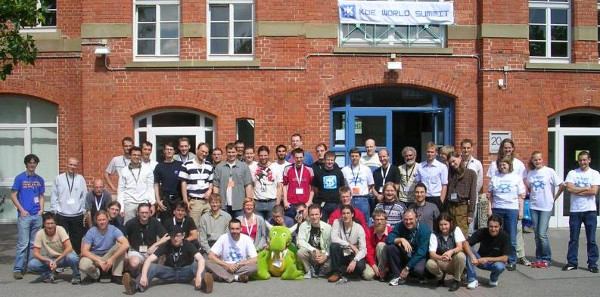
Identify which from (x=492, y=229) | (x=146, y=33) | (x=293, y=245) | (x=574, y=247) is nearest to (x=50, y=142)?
(x=146, y=33)

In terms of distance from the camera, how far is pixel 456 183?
10117 mm

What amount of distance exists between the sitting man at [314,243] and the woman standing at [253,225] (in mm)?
643

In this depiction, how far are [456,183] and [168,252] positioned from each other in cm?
471

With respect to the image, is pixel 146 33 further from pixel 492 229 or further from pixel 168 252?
pixel 492 229

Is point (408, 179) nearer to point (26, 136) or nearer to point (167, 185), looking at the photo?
point (167, 185)

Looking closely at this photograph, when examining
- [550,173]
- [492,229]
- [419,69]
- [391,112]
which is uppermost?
[419,69]

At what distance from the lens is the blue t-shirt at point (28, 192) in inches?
403

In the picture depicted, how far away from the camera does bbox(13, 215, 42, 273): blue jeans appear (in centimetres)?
993

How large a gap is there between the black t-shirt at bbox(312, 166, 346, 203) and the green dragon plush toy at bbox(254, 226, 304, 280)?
1.13 metres

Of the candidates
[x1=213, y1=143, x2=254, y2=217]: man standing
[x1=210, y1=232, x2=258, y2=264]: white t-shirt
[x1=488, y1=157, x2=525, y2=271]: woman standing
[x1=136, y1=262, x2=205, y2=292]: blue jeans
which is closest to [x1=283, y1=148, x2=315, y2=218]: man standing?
[x1=213, y1=143, x2=254, y2=217]: man standing

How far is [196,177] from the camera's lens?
34.6 ft

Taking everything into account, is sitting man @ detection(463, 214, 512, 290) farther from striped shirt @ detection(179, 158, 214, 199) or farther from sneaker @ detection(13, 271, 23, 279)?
sneaker @ detection(13, 271, 23, 279)

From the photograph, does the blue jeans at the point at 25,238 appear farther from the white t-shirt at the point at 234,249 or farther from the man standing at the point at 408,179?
the man standing at the point at 408,179

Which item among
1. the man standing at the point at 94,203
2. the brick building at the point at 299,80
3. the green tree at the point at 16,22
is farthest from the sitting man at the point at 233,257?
the green tree at the point at 16,22
